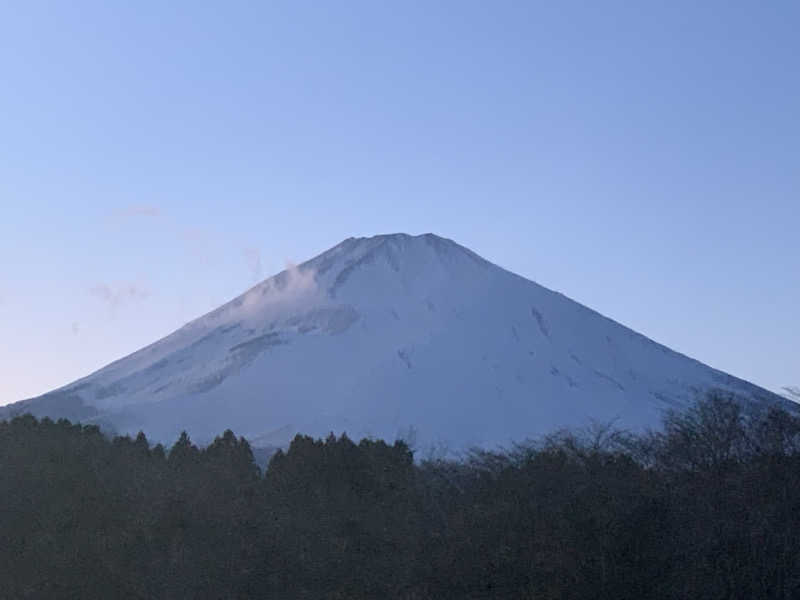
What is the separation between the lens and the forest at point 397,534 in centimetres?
1237

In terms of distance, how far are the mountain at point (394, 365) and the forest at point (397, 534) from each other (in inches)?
3376

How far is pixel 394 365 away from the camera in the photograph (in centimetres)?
12800

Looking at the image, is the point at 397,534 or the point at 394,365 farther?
the point at 394,365

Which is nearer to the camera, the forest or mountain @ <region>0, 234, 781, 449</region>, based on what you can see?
the forest

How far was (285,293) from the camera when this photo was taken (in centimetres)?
14488

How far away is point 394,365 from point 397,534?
111676mm

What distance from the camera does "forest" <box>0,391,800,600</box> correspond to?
12.4 m

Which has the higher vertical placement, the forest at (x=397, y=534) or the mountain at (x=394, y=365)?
the mountain at (x=394, y=365)

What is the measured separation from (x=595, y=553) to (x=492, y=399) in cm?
10964

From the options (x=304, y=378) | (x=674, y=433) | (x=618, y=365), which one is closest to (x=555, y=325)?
(x=618, y=365)

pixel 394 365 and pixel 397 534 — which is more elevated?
pixel 394 365

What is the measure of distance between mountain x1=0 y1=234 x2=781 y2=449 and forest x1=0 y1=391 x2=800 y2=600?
85739 mm

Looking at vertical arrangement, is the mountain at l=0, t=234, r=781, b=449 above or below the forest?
above

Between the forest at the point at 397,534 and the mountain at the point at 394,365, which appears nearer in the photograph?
the forest at the point at 397,534
